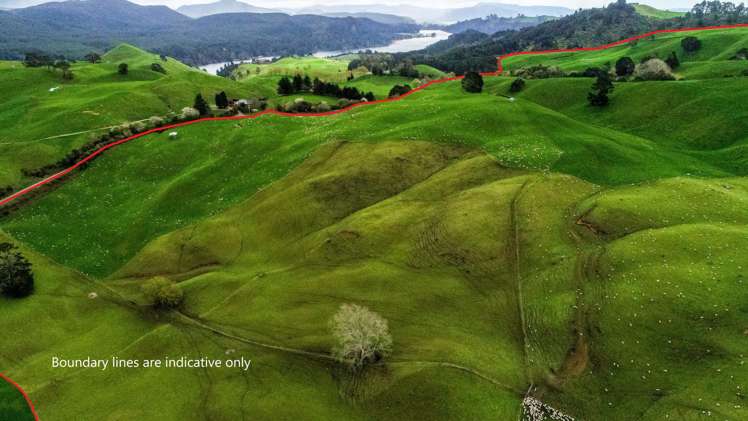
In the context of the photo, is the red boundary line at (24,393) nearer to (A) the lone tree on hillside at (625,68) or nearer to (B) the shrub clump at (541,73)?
(B) the shrub clump at (541,73)

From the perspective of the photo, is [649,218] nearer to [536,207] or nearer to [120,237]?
[536,207]

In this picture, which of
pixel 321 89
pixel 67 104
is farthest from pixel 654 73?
pixel 67 104

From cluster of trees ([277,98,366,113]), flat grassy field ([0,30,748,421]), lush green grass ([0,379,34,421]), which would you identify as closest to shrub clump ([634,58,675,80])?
flat grassy field ([0,30,748,421])

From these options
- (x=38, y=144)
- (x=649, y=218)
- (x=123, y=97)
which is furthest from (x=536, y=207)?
(x=123, y=97)

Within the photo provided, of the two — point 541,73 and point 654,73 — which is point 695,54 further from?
point 654,73

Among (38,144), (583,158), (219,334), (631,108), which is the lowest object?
(219,334)

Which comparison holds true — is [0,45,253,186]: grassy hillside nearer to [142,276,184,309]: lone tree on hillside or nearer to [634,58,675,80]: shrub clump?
[142,276,184,309]: lone tree on hillside
